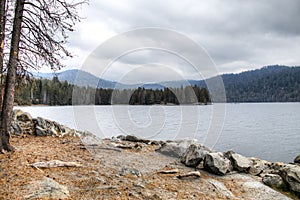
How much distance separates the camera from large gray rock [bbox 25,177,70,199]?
5750mm

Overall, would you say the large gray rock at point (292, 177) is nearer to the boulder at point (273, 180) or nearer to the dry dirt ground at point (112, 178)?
the boulder at point (273, 180)

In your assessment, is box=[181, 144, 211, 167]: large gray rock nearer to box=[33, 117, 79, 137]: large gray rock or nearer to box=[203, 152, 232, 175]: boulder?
box=[203, 152, 232, 175]: boulder

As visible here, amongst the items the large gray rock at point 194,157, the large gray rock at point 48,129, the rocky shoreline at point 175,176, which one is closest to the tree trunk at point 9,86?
the rocky shoreline at point 175,176

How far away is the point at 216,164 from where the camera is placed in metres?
9.12

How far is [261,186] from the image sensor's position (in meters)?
8.38

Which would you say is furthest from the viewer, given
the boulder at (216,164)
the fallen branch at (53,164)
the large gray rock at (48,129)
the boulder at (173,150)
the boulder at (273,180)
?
the large gray rock at (48,129)

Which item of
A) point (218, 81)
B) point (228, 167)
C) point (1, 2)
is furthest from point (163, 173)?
point (1, 2)

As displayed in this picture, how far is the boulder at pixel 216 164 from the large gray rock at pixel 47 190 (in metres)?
5.09

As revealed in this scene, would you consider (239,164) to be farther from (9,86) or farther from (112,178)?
(9,86)

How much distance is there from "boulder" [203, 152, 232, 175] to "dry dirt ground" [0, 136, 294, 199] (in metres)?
0.26

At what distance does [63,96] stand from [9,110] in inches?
3912

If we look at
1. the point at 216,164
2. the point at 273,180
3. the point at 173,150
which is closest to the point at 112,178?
the point at 216,164

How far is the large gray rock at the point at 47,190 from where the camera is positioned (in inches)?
226

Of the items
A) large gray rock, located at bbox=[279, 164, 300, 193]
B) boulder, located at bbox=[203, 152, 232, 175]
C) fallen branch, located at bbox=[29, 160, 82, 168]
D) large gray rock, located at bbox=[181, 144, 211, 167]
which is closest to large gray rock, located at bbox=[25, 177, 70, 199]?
fallen branch, located at bbox=[29, 160, 82, 168]
